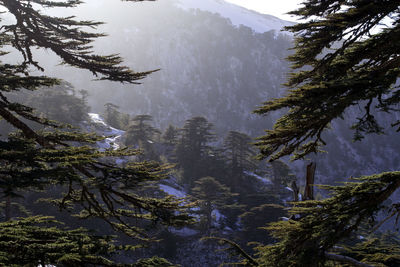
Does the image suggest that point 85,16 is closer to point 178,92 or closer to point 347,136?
point 178,92

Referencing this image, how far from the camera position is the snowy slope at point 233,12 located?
163750mm

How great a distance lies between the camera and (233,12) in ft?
591

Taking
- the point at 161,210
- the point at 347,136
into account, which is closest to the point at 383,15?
the point at 161,210

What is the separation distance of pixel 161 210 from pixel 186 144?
3249 centimetres

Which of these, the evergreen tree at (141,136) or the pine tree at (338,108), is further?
the evergreen tree at (141,136)

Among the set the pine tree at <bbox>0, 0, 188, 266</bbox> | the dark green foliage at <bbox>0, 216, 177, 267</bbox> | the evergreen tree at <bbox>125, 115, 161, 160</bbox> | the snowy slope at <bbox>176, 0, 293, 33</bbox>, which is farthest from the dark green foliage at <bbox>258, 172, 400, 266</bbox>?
the snowy slope at <bbox>176, 0, 293, 33</bbox>

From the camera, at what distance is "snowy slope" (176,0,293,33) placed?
164 metres

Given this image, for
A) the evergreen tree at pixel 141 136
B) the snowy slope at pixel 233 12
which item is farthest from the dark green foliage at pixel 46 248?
the snowy slope at pixel 233 12

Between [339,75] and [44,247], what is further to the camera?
[339,75]

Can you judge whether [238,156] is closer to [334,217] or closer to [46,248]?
[334,217]

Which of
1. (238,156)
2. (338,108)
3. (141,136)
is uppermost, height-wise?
(141,136)

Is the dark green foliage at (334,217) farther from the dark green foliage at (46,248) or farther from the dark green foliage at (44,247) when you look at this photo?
the dark green foliage at (44,247)

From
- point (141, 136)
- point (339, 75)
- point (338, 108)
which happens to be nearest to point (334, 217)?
point (338, 108)

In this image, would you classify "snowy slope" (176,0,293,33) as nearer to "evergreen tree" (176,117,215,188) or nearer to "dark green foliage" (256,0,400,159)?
"evergreen tree" (176,117,215,188)
